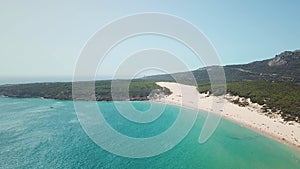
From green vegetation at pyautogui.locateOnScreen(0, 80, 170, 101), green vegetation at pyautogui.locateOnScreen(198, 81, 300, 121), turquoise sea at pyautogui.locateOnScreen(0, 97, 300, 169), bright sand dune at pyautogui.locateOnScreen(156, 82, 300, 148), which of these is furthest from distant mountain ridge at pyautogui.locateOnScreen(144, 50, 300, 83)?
turquoise sea at pyautogui.locateOnScreen(0, 97, 300, 169)

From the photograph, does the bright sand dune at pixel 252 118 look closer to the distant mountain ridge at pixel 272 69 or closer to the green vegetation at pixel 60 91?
the green vegetation at pixel 60 91

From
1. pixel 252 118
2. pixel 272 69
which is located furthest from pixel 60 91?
pixel 272 69

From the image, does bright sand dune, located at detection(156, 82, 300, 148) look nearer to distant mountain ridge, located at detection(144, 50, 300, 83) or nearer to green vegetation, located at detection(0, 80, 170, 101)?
green vegetation, located at detection(0, 80, 170, 101)

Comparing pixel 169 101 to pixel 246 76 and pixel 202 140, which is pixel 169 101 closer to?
pixel 246 76

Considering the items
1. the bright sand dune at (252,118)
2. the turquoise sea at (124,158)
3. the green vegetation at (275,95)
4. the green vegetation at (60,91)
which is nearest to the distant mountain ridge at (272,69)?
the bright sand dune at (252,118)

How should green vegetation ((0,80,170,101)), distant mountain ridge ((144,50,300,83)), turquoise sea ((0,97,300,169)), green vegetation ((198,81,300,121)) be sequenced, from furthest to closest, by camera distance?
distant mountain ridge ((144,50,300,83)) → green vegetation ((0,80,170,101)) → green vegetation ((198,81,300,121)) → turquoise sea ((0,97,300,169))

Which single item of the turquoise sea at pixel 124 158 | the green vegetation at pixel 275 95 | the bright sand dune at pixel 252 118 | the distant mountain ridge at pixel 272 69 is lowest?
the turquoise sea at pixel 124 158

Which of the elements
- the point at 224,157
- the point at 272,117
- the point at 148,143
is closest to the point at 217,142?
the point at 224,157
